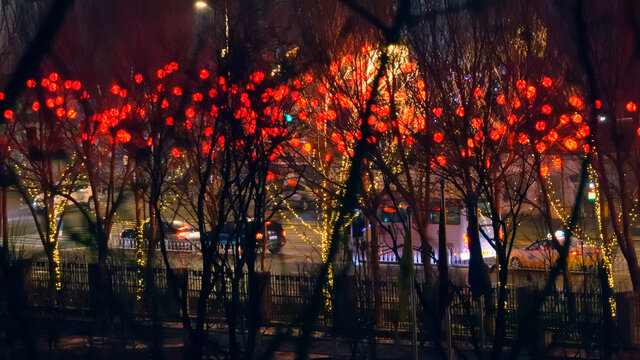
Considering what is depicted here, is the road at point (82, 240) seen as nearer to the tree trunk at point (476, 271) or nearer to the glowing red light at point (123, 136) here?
the glowing red light at point (123, 136)

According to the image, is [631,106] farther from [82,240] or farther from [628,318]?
[82,240]

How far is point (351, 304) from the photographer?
39.4 ft

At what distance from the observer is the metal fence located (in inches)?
445

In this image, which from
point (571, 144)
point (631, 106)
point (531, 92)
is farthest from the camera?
point (571, 144)

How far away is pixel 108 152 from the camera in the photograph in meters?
15.6

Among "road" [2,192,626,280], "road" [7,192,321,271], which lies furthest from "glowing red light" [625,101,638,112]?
"road" [7,192,321,271]

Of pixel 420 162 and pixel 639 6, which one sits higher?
pixel 639 6

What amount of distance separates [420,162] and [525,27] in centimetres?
259

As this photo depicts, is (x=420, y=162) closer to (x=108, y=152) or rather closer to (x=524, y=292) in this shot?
(x=524, y=292)

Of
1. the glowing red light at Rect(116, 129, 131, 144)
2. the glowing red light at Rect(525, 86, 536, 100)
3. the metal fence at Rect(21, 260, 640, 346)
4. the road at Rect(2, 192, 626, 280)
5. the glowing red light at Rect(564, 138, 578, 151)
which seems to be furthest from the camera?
the road at Rect(2, 192, 626, 280)

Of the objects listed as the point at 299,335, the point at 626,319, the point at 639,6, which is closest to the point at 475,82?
the point at 639,6

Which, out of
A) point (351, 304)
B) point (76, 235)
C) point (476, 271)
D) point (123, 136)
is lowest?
point (351, 304)

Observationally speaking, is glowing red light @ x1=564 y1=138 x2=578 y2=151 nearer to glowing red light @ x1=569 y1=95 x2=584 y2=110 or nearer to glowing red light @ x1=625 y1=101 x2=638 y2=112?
glowing red light @ x1=569 y1=95 x2=584 y2=110

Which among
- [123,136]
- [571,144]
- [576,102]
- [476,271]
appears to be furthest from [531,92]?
[123,136]
